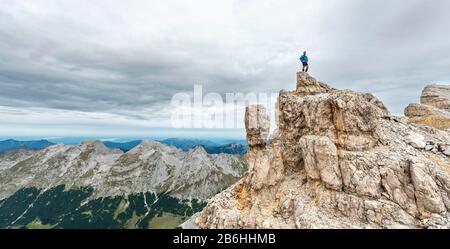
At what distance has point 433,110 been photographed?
2110 inches

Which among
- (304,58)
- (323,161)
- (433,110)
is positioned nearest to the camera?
(323,161)

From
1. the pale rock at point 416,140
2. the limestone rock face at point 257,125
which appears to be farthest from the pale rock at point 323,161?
the pale rock at point 416,140

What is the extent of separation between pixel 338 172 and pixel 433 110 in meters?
37.0

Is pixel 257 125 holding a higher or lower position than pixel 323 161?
higher

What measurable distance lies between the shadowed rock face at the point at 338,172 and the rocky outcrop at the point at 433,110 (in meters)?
11.1

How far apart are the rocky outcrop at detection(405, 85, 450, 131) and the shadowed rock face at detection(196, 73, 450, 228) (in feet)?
36.3

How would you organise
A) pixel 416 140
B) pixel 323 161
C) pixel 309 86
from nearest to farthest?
pixel 323 161 → pixel 416 140 → pixel 309 86

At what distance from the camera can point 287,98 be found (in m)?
42.5

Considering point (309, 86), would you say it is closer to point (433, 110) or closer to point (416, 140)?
point (416, 140)

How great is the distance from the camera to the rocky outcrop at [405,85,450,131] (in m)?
47.8

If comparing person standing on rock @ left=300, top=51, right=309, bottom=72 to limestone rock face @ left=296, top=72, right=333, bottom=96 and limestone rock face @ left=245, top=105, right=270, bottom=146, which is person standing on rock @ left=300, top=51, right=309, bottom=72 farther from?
limestone rock face @ left=245, top=105, right=270, bottom=146

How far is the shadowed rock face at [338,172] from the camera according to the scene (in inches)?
1095

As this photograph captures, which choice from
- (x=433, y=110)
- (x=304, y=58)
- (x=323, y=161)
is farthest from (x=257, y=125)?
(x=433, y=110)
